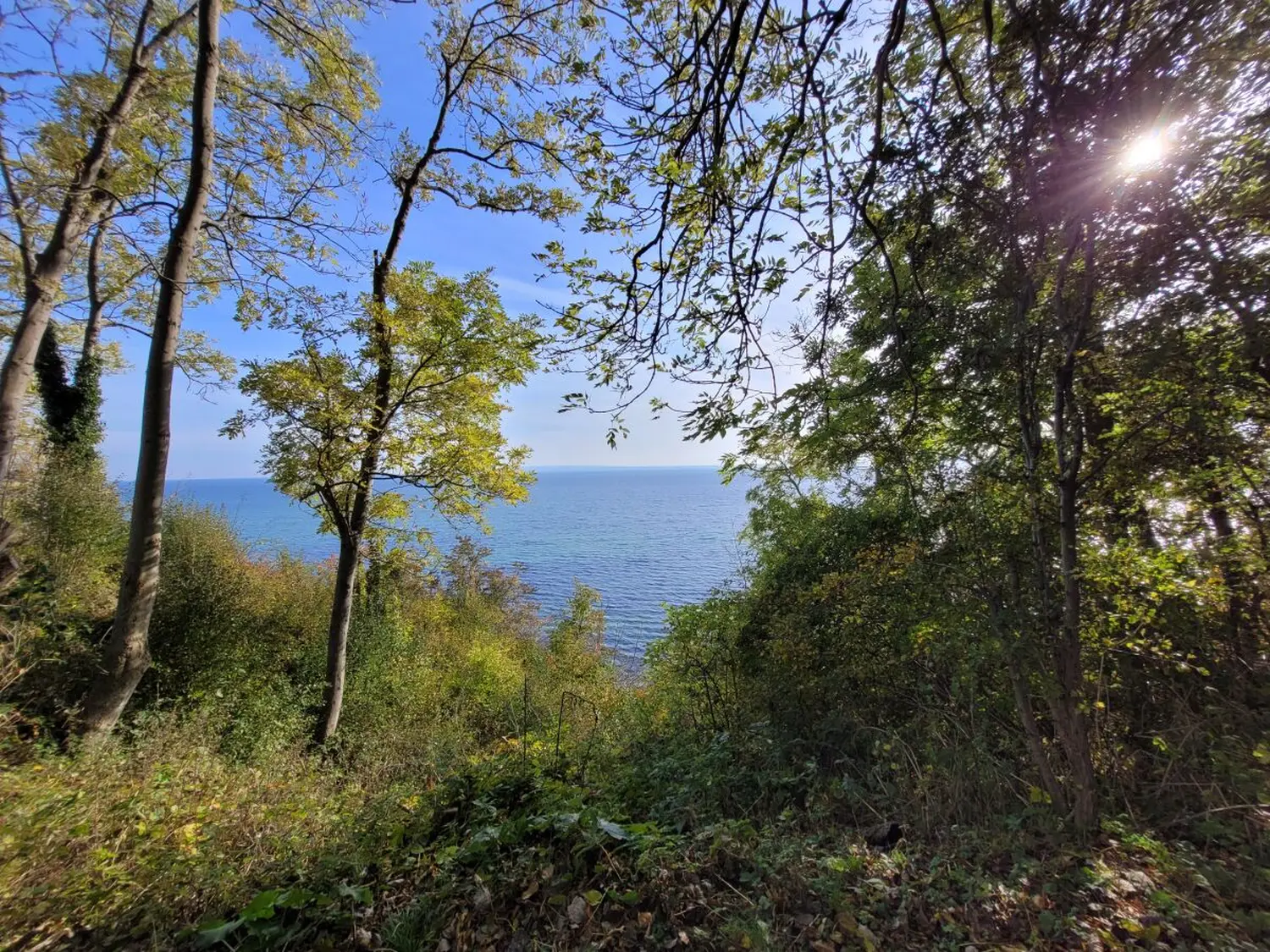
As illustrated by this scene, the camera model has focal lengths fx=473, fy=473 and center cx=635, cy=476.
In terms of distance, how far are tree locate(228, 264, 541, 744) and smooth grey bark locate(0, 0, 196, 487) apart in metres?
2.52

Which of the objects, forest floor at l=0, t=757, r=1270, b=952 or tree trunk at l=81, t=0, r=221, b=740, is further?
tree trunk at l=81, t=0, r=221, b=740

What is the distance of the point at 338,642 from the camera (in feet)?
24.6

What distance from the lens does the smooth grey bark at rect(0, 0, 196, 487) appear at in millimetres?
5734

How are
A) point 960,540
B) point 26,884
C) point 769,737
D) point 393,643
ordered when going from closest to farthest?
point 26,884
point 960,540
point 769,737
point 393,643

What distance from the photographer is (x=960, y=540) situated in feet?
11.2

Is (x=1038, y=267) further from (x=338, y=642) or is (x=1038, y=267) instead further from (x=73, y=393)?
(x=73, y=393)

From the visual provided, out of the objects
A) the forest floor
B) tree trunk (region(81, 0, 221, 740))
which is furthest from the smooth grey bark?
the forest floor

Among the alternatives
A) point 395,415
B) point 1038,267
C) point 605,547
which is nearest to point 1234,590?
point 1038,267

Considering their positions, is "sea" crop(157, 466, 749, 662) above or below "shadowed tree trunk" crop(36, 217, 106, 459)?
below

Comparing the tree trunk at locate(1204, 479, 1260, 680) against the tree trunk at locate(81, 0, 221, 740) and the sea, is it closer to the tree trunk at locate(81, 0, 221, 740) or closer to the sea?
the sea

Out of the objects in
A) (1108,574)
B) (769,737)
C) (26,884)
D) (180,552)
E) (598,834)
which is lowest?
(769,737)

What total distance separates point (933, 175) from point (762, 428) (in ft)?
4.75

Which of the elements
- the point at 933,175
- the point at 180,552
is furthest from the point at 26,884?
the point at 180,552

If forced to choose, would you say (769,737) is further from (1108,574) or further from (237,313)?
(237,313)
